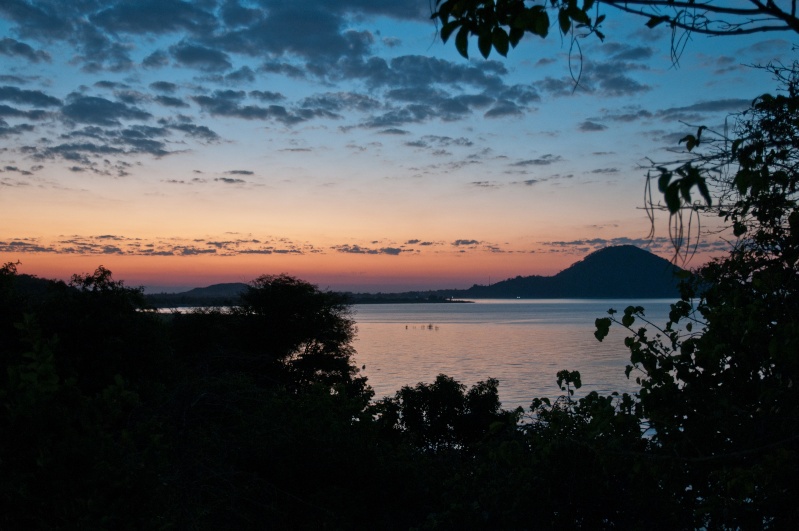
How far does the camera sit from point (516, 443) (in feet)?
29.0

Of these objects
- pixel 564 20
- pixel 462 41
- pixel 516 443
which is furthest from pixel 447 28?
pixel 516 443

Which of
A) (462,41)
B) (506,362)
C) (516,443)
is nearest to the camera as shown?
(462,41)

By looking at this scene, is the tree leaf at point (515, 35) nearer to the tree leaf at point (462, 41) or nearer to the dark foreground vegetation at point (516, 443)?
the tree leaf at point (462, 41)

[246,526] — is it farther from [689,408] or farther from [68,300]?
[68,300]

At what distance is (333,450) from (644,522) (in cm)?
532

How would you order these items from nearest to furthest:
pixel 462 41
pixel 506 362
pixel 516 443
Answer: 1. pixel 462 41
2. pixel 516 443
3. pixel 506 362

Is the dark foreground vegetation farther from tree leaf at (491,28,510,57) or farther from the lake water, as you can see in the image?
the lake water

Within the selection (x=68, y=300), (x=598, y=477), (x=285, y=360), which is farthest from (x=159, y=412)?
(x=285, y=360)

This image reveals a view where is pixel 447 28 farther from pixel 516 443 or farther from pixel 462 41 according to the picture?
pixel 516 443

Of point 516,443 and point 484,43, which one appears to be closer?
point 484,43

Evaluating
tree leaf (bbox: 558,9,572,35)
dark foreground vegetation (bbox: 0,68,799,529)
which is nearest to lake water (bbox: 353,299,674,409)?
dark foreground vegetation (bbox: 0,68,799,529)

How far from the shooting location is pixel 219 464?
26.2 ft

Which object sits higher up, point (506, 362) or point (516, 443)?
point (516, 443)

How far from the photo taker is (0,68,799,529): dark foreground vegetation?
156 inches
